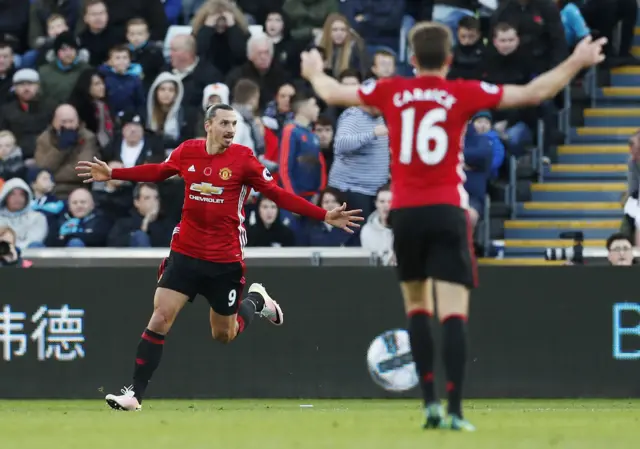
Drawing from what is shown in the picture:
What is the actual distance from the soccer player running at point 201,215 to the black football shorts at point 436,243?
3185 mm

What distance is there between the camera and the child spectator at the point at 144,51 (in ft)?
62.8

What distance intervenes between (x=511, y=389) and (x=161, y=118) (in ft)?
18.1

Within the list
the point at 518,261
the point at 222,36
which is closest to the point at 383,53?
the point at 222,36

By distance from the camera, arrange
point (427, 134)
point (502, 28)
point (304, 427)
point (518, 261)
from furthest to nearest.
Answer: point (502, 28) → point (518, 261) → point (304, 427) → point (427, 134)

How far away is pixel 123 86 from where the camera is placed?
18766 mm

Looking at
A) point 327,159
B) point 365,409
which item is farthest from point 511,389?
point 327,159

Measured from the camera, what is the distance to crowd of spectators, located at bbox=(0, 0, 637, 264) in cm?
1712

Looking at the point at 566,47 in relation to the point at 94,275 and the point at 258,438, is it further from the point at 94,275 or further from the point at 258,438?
the point at 258,438

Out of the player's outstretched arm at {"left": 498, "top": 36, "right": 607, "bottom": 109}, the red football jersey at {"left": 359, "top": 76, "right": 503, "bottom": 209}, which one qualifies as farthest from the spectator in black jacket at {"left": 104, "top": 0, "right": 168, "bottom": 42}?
the player's outstretched arm at {"left": 498, "top": 36, "right": 607, "bottom": 109}

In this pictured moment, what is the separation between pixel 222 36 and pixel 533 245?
4.49m

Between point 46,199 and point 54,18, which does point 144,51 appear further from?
point 46,199

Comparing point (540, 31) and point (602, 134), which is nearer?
point (540, 31)

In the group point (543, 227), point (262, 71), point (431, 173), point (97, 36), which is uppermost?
point (97, 36)

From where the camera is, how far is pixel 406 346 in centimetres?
1549
